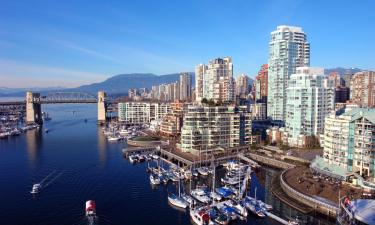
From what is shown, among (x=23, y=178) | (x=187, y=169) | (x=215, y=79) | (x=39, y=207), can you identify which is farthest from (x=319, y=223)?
(x=215, y=79)

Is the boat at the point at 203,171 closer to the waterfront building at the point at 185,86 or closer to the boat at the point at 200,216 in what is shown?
the boat at the point at 200,216

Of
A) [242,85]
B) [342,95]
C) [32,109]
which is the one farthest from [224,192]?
[242,85]

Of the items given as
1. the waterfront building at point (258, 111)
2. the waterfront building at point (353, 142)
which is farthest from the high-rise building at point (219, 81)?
the waterfront building at point (353, 142)

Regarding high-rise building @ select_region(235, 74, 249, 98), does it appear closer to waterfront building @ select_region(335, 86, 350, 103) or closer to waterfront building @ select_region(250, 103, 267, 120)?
waterfront building @ select_region(335, 86, 350, 103)

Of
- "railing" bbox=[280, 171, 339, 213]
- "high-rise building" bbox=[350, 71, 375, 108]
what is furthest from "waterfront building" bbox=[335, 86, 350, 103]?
"railing" bbox=[280, 171, 339, 213]

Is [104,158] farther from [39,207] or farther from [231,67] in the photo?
[231,67]

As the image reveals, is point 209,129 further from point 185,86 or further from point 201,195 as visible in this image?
point 185,86
